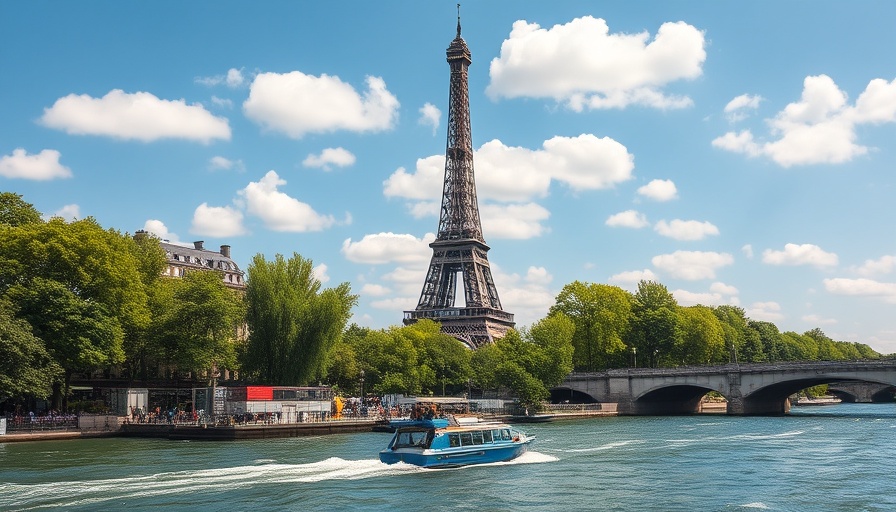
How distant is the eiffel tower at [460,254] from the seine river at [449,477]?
7896 centimetres

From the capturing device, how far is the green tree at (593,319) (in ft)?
372

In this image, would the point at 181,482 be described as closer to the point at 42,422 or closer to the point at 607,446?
the point at 607,446

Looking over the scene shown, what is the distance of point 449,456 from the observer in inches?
1617

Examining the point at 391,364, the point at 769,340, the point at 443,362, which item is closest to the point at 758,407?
the point at 443,362

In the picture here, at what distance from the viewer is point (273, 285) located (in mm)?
72750

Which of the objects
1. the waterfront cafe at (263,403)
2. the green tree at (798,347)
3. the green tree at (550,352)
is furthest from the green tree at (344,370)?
the green tree at (798,347)

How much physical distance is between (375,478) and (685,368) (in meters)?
69.1

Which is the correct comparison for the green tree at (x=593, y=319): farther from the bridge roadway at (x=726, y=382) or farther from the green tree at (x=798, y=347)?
the green tree at (x=798, y=347)

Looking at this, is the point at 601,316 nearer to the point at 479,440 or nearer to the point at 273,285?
the point at 273,285

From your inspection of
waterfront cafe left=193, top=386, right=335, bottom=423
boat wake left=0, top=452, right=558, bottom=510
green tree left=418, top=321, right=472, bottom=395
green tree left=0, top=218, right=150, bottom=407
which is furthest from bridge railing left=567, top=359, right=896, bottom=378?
boat wake left=0, top=452, right=558, bottom=510

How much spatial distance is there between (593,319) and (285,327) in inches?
2075

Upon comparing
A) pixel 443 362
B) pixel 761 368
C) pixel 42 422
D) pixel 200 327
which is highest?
pixel 200 327

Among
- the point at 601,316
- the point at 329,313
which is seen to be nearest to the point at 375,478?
the point at 329,313

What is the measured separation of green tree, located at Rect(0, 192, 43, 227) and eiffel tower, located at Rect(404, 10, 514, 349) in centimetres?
6782
